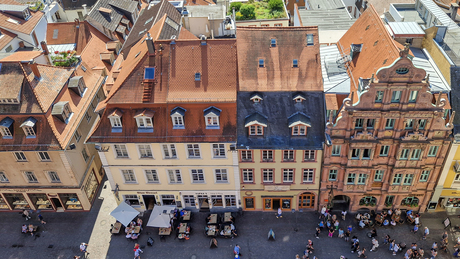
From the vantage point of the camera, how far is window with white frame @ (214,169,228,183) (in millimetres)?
53409

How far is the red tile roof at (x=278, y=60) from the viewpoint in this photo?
50094mm

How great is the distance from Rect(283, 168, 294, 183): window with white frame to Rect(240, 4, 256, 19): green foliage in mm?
39654

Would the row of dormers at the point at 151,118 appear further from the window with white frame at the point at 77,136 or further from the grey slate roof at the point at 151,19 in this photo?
the grey slate roof at the point at 151,19

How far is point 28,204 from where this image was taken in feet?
195

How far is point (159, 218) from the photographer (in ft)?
178

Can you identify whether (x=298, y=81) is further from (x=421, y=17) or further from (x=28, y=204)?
(x=28, y=204)

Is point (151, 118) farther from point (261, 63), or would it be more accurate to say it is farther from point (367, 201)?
point (367, 201)

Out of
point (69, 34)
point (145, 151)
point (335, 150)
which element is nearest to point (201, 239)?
point (145, 151)

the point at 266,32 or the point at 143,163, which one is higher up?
the point at 266,32

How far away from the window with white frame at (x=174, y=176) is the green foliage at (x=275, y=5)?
46.1 meters

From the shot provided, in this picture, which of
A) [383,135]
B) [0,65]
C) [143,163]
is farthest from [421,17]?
[0,65]

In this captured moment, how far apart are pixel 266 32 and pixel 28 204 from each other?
148 ft

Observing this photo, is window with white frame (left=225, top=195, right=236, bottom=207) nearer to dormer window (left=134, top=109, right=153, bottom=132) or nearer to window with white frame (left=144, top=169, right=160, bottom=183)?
window with white frame (left=144, top=169, right=160, bottom=183)

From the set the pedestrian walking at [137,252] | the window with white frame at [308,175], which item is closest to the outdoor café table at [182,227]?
the pedestrian walking at [137,252]
